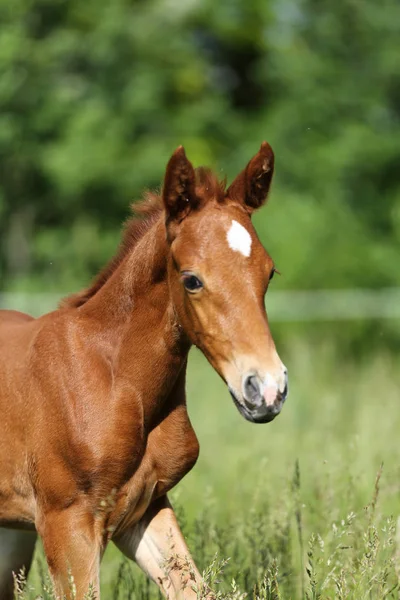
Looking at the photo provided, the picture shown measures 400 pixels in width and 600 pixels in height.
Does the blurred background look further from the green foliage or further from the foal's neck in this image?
the foal's neck

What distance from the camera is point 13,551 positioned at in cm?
469

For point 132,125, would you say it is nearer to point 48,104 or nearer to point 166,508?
point 48,104

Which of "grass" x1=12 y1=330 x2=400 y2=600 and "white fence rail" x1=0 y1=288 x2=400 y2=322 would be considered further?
"white fence rail" x1=0 y1=288 x2=400 y2=322

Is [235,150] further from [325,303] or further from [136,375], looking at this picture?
[136,375]

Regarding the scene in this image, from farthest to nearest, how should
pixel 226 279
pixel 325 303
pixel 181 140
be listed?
1. pixel 181 140
2. pixel 325 303
3. pixel 226 279

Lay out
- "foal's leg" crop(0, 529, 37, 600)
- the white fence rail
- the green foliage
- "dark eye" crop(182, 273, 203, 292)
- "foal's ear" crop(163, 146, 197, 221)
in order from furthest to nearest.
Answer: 1. the green foliage
2. the white fence rail
3. "foal's leg" crop(0, 529, 37, 600)
4. "foal's ear" crop(163, 146, 197, 221)
5. "dark eye" crop(182, 273, 203, 292)

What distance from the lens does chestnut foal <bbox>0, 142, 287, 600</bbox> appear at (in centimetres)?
363

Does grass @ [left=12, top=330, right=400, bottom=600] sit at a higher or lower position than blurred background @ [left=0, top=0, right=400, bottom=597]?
lower

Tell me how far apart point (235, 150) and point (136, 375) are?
1601 cm

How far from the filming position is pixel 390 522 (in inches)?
143

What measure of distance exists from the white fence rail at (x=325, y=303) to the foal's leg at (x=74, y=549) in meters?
9.36

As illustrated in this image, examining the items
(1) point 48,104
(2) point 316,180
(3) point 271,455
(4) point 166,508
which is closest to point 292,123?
(2) point 316,180

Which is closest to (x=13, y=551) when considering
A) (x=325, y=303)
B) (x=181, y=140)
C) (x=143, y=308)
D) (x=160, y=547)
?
(x=160, y=547)

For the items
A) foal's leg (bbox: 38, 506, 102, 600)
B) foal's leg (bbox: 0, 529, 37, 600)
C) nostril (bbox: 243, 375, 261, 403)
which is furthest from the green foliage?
nostril (bbox: 243, 375, 261, 403)
